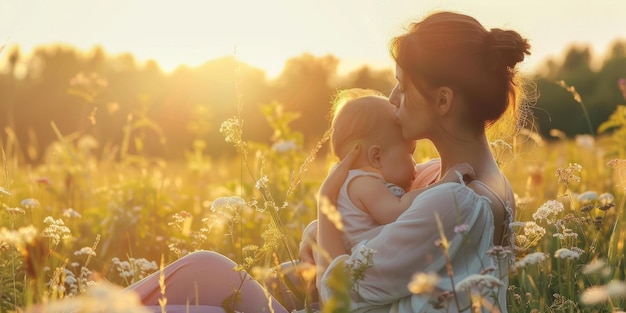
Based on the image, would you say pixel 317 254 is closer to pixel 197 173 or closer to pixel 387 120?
pixel 387 120

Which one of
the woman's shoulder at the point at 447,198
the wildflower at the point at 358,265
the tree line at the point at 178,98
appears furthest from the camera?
the tree line at the point at 178,98

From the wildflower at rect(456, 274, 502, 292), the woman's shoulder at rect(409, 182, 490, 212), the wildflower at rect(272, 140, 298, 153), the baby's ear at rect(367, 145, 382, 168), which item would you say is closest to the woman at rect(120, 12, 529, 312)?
A: the woman's shoulder at rect(409, 182, 490, 212)

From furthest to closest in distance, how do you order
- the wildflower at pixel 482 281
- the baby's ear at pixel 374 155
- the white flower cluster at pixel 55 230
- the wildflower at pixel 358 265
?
the baby's ear at pixel 374 155 < the white flower cluster at pixel 55 230 < the wildflower at pixel 358 265 < the wildflower at pixel 482 281

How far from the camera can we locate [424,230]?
288 centimetres

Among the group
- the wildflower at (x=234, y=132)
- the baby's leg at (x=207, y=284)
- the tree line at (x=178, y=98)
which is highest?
the wildflower at (x=234, y=132)

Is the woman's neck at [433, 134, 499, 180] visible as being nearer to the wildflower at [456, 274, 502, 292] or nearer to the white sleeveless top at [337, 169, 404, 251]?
the white sleeveless top at [337, 169, 404, 251]

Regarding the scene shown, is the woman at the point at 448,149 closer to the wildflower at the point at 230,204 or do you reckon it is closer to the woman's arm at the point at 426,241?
the woman's arm at the point at 426,241

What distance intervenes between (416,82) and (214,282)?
1.21 meters

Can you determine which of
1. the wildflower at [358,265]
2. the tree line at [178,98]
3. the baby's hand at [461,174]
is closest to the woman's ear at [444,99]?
the baby's hand at [461,174]

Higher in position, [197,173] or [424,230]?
[424,230]

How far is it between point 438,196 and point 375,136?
73 centimetres

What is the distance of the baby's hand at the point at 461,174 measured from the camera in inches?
125

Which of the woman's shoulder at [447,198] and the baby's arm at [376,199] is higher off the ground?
the woman's shoulder at [447,198]

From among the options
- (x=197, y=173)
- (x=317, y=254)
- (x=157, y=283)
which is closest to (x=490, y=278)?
(x=317, y=254)
